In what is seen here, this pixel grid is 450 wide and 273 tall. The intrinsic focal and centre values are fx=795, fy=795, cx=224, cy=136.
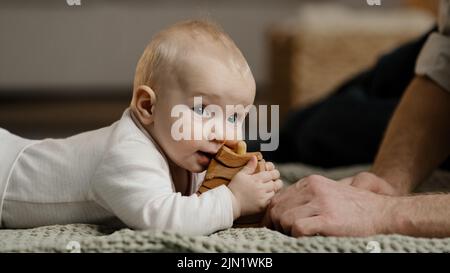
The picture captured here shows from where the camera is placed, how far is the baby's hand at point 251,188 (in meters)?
0.71

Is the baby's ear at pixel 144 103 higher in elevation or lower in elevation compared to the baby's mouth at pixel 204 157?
higher

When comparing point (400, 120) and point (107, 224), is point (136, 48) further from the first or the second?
point (400, 120)

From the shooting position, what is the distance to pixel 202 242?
2.15ft

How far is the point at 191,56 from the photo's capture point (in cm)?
67

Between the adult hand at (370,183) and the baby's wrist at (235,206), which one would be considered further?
the adult hand at (370,183)

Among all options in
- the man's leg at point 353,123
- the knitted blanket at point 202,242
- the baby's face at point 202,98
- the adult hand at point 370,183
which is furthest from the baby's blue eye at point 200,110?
the man's leg at point 353,123

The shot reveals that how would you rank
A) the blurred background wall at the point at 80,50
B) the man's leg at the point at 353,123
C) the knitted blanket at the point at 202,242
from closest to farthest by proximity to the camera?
the knitted blanket at the point at 202,242
the blurred background wall at the point at 80,50
the man's leg at the point at 353,123

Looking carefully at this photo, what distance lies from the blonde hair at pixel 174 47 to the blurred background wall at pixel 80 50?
0.02 metres

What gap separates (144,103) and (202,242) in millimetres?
131

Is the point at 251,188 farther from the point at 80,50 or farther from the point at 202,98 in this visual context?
the point at 80,50

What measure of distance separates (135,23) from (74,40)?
0.07 meters

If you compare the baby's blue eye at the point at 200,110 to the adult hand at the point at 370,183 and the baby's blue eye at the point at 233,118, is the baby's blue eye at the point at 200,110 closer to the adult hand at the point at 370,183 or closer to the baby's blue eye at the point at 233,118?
the baby's blue eye at the point at 233,118

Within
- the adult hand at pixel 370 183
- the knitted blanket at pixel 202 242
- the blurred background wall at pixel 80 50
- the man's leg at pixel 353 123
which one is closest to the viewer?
the knitted blanket at pixel 202 242

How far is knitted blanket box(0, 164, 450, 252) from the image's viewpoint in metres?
0.65
